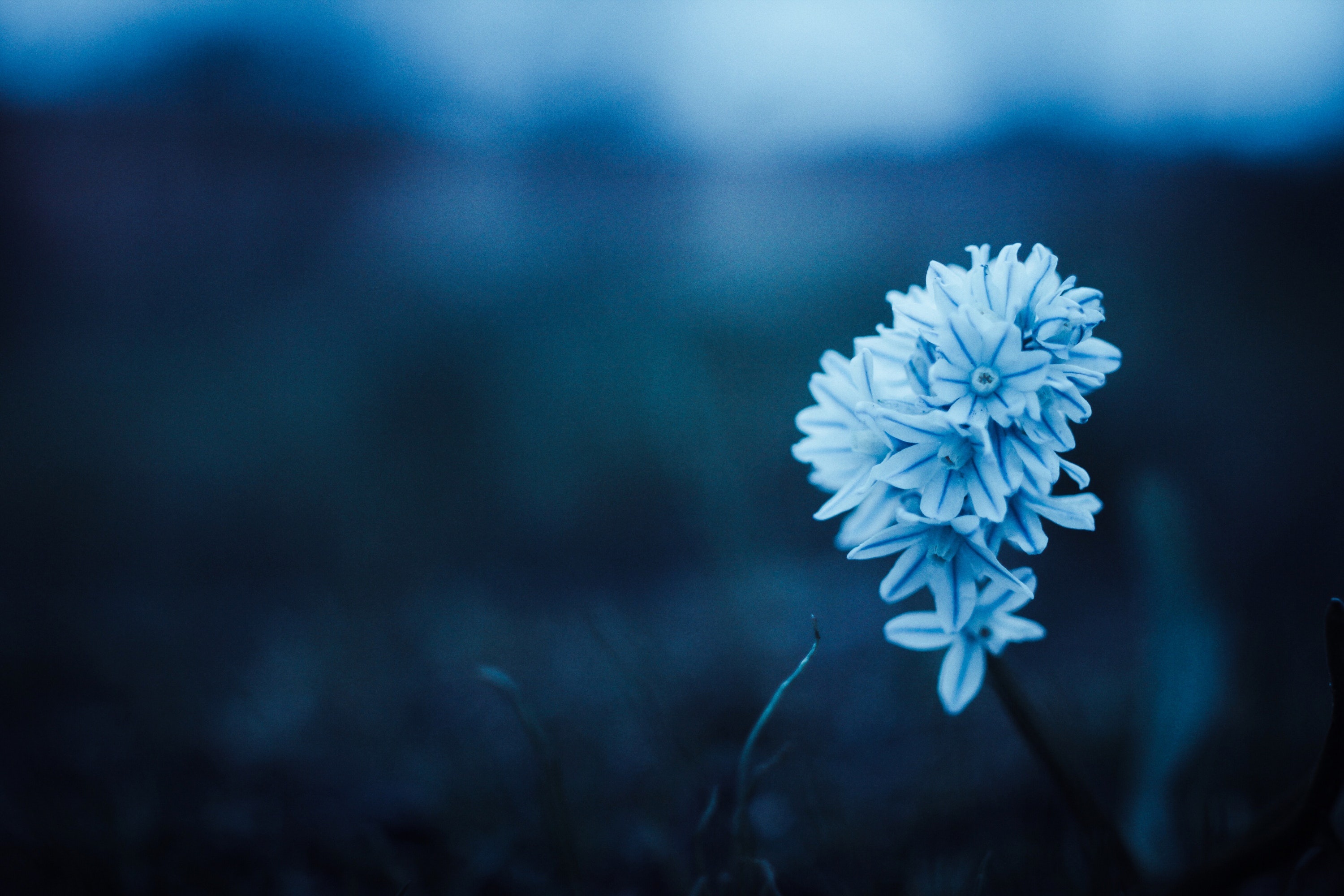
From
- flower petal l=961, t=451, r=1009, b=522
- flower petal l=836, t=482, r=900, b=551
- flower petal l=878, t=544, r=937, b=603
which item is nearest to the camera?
flower petal l=961, t=451, r=1009, b=522

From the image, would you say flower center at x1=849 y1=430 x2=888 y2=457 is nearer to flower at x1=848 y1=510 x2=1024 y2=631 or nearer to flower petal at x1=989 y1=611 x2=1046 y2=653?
flower at x1=848 y1=510 x2=1024 y2=631

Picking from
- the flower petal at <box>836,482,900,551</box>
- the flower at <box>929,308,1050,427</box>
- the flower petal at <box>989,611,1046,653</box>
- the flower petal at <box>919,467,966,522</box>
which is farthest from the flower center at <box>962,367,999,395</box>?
the flower petal at <box>989,611,1046,653</box>

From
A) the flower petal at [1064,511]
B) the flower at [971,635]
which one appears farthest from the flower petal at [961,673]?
the flower petal at [1064,511]

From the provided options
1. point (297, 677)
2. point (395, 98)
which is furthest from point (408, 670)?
point (395, 98)

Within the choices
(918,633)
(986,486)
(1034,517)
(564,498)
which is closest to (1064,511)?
(1034,517)

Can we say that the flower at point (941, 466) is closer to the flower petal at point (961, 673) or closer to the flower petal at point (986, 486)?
the flower petal at point (986, 486)

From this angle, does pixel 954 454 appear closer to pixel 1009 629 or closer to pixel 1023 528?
pixel 1023 528
